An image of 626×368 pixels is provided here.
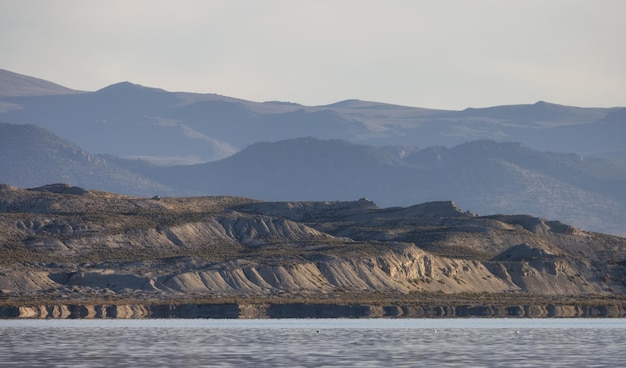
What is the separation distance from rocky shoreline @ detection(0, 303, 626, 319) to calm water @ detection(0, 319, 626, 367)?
1146 cm

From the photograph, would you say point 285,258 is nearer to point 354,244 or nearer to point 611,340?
point 354,244

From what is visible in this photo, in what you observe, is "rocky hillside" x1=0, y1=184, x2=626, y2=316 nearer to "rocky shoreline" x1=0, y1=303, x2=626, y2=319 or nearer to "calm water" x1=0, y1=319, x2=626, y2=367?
"rocky shoreline" x1=0, y1=303, x2=626, y2=319

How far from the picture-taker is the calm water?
73562mm

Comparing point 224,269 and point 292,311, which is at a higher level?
point 224,269

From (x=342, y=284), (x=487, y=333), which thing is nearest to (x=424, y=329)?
(x=487, y=333)

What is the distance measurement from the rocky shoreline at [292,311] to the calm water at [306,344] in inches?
451

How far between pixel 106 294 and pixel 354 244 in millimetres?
46078

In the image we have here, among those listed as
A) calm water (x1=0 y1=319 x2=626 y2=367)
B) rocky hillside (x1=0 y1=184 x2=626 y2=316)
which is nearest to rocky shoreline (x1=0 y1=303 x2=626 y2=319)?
rocky hillside (x1=0 y1=184 x2=626 y2=316)

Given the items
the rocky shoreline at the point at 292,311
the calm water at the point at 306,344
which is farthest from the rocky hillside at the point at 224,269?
the calm water at the point at 306,344

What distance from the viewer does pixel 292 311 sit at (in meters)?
144

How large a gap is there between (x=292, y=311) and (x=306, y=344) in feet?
184

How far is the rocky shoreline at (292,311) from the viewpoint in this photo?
137m

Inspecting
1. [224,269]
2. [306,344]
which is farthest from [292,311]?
[306,344]

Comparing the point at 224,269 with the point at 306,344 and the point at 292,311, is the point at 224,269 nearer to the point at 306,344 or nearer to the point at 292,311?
the point at 292,311
